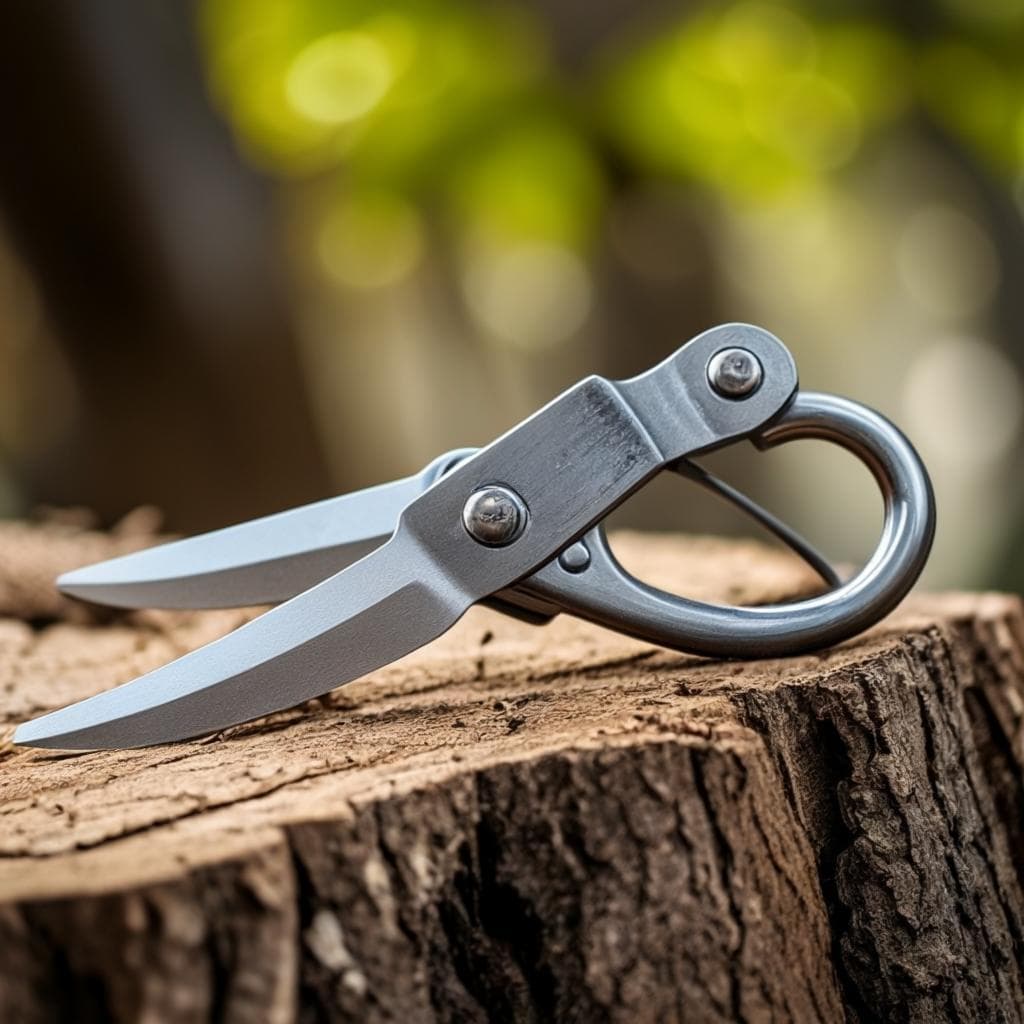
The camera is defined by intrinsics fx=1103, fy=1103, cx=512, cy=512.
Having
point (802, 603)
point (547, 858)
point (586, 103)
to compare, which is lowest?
point (547, 858)

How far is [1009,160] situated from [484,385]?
1.27m

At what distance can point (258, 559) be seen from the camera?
0.78 meters

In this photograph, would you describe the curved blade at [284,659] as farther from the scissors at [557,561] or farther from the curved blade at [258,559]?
the curved blade at [258,559]

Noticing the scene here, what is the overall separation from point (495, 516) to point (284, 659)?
0.49ft

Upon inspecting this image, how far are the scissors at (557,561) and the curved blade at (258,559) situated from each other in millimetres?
56

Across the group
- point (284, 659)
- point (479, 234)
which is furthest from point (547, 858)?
point (479, 234)

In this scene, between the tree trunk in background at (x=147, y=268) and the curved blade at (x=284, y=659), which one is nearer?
the curved blade at (x=284, y=659)

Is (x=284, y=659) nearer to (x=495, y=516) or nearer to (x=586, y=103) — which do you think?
(x=495, y=516)

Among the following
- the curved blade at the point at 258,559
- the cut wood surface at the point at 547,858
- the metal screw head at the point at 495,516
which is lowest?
the cut wood surface at the point at 547,858

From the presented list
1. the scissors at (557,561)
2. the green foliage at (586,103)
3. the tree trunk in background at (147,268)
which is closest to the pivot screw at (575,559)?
the scissors at (557,561)

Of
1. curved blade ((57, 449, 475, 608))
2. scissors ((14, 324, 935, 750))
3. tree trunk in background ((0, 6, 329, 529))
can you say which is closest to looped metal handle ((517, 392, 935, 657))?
scissors ((14, 324, 935, 750))

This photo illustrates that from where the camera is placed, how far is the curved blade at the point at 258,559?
2.50ft

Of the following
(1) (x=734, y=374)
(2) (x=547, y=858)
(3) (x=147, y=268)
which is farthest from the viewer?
(3) (x=147, y=268)

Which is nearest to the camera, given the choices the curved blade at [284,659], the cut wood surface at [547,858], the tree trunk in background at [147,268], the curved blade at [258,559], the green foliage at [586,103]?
the cut wood surface at [547,858]
